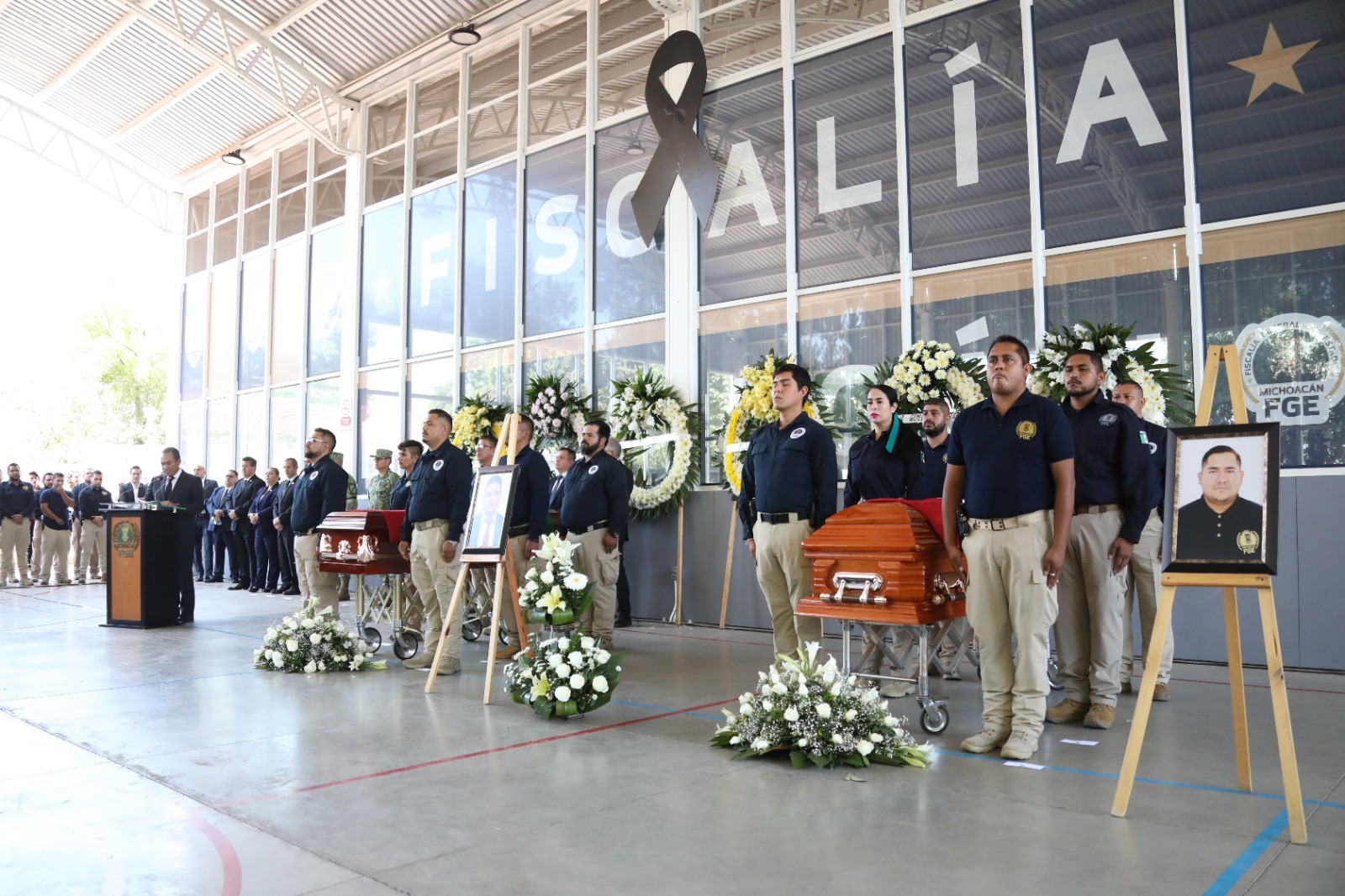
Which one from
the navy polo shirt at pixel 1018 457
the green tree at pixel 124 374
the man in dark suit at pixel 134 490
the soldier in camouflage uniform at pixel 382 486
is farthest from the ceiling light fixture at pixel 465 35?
the green tree at pixel 124 374

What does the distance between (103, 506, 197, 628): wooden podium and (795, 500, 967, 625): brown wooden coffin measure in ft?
22.8

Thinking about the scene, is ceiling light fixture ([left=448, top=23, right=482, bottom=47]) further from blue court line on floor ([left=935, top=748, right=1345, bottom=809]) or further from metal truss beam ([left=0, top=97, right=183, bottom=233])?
blue court line on floor ([left=935, top=748, right=1345, bottom=809])

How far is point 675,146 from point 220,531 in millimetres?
9212

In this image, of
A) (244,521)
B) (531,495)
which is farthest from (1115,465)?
(244,521)

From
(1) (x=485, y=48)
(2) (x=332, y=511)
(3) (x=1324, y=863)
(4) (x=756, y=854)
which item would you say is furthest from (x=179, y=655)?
(1) (x=485, y=48)

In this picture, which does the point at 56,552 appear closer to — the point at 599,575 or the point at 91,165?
the point at 91,165

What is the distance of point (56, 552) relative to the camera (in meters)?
14.8

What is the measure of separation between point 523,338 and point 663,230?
2.46m

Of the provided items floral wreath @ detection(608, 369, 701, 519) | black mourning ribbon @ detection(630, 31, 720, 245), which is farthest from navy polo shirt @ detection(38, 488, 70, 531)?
black mourning ribbon @ detection(630, 31, 720, 245)

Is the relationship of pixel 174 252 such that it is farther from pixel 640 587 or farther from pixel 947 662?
pixel 947 662

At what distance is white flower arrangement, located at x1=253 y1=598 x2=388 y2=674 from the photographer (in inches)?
255

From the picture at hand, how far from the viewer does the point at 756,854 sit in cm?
290

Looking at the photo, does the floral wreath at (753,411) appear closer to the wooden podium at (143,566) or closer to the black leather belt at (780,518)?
the black leather belt at (780,518)

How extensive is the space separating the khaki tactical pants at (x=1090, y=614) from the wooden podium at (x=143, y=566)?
7958mm
